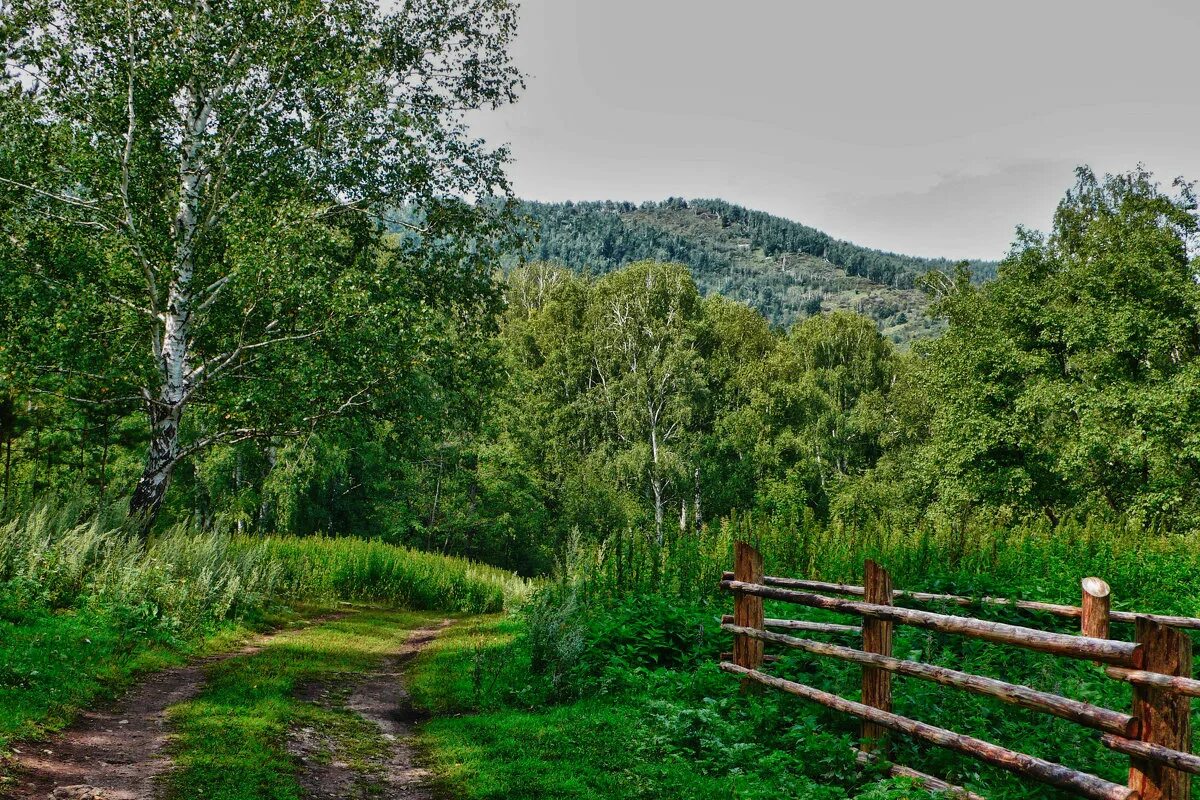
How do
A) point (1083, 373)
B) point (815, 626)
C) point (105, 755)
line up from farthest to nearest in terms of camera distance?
point (1083, 373), point (815, 626), point (105, 755)

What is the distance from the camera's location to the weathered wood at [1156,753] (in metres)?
4.02

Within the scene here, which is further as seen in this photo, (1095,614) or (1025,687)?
(1095,614)

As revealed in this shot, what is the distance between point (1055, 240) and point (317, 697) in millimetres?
38151

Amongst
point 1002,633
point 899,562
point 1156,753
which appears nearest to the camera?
point 1156,753

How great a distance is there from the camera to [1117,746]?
172 inches

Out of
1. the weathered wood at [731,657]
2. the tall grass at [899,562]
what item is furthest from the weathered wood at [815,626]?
the tall grass at [899,562]

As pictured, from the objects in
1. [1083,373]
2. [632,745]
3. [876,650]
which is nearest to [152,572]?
[632,745]

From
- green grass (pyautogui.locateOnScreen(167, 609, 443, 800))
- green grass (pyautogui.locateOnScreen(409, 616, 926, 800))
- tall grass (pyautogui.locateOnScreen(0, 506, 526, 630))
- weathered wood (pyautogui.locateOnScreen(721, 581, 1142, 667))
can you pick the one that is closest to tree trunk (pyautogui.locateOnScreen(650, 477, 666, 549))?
tall grass (pyautogui.locateOnScreen(0, 506, 526, 630))

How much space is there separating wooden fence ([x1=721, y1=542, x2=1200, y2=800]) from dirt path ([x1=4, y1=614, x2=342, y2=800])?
17.3 feet

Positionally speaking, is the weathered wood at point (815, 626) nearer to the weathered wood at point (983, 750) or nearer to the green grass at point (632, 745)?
the weathered wood at point (983, 750)

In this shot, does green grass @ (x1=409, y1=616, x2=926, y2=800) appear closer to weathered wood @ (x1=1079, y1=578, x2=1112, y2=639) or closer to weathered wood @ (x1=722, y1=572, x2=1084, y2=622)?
weathered wood @ (x1=722, y1=572, x2=1084, y2=622)

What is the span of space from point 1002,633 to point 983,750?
30.0 inches

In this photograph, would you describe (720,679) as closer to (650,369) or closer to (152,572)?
(152,572)

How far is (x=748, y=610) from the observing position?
8.22 metres
